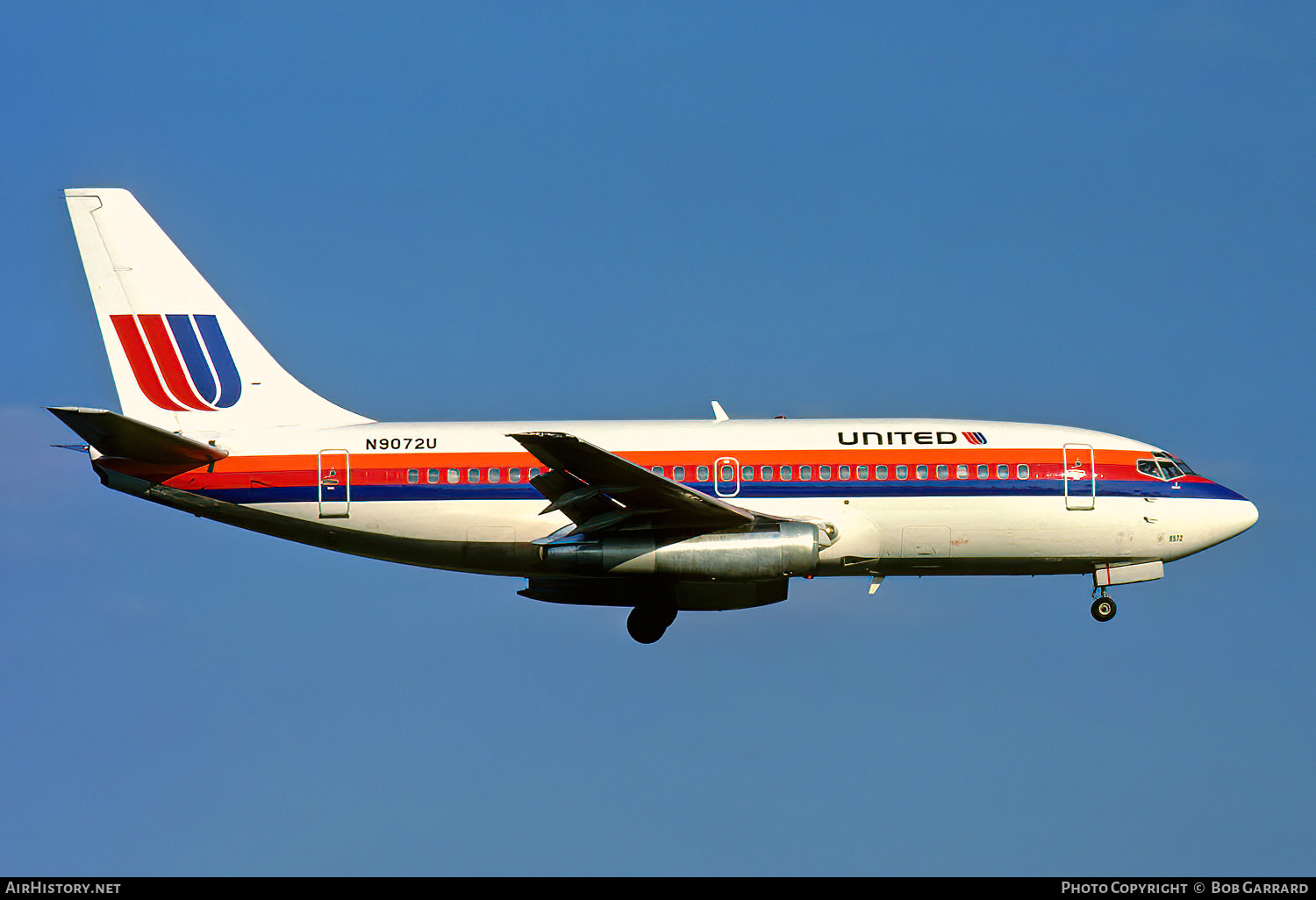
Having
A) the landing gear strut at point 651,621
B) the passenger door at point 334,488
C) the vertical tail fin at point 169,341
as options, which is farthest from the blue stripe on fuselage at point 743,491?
the landing gear strut at point 651,621

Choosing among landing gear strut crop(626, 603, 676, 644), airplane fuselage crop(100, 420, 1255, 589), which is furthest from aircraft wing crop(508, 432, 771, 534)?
landing gear strut crop(626, 603, 676, 644)

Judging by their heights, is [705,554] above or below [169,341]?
below

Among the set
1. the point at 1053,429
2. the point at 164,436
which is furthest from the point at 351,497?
the point at 1053,429

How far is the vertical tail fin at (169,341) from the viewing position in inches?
1660

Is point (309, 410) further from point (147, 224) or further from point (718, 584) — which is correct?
point (718, 584)

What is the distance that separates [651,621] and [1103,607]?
39.3ft

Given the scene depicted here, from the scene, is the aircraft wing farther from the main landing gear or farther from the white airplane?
the main landing gear

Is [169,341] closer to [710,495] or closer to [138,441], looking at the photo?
[138,441]

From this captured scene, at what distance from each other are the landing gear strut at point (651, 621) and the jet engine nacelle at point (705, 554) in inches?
184

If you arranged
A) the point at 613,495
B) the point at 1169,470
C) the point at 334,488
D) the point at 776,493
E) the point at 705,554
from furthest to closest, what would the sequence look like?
1. the point at 1169,470
2. the point at 334,488
3. the point at 776,493
4. the point at 705,554
5. the point at 613,495

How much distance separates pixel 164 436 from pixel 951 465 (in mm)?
19710

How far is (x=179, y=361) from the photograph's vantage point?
42469 millimetres

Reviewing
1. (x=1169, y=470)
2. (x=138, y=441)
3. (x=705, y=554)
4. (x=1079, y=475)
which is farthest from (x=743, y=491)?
(x=138, y=441)

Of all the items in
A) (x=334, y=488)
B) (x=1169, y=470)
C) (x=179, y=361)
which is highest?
(x=179, y=361)
